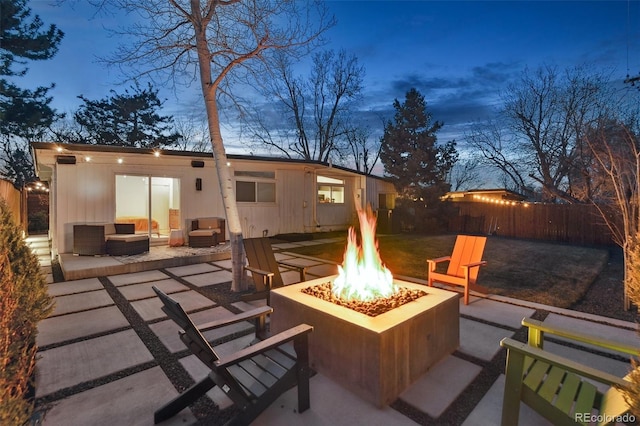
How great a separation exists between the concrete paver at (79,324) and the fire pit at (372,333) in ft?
7.16

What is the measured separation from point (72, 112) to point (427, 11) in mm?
20646

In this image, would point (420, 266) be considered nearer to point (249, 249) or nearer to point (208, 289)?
point (249, 249)

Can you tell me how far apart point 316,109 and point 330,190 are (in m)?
11.3

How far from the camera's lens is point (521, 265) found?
23.2 feet

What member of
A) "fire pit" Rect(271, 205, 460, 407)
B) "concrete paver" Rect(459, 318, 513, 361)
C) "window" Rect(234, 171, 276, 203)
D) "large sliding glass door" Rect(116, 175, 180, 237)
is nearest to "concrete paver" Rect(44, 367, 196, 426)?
"fire pit" Rect(271, 205, 460, 407)

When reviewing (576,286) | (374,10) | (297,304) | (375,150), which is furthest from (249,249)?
(375,150)

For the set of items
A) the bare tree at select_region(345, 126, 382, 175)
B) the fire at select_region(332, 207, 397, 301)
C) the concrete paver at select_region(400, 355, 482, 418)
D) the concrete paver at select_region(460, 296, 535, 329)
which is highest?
the bare tree at select_region(345, 126, 382, 175)

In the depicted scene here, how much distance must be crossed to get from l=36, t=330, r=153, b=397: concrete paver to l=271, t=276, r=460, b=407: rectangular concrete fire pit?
146 centimetres

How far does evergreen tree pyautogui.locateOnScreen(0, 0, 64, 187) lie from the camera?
417 inches

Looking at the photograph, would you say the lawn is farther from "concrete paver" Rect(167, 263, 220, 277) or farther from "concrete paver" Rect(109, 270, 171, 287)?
"concrete paver" Rect(109, 270, 171, 287)

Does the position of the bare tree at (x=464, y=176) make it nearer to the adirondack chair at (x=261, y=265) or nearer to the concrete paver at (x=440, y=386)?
the adirondack chair at (x=261, y=265)

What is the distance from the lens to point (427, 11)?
A: 30.4 feet

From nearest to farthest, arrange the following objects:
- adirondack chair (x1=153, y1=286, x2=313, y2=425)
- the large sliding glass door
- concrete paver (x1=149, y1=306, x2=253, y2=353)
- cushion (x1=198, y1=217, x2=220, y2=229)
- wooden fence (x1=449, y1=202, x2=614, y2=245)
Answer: adirondack chair (x1=153, y1=286, x2=313, y2=425) < concrete paver (x1=149, y1=306, x2=253, y2=353) < cushion (x1=198, y1=217, x2=220, y2=229) < wooden fence (x1=449, y1=202, x2=614, y2=245) < the large sliding glass door

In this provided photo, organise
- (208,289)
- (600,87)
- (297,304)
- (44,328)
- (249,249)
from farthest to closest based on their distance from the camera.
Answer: (600,87) → (208,289) → (249,249) → (44,328) → (297,304)
